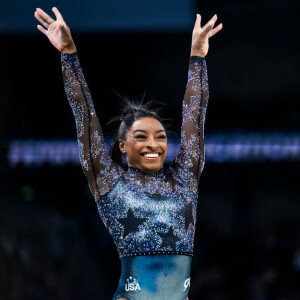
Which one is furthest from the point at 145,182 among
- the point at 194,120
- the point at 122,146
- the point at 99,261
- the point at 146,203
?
the point at 99,261

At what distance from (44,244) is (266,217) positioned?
5.90 feet

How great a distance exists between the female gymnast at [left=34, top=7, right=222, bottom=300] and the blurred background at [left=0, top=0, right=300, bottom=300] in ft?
6.54

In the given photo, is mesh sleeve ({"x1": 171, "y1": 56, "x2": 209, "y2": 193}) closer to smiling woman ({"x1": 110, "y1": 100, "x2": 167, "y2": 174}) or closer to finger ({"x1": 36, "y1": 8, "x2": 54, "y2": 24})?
smiling woman ({"x1": 110, "y1": 100, "x2": 167, "y2": 174})

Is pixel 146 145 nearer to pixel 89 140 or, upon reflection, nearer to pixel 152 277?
pixel 89 140

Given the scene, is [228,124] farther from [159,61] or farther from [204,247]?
[204,247]

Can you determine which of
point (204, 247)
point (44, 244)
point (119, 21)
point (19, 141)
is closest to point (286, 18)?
point (119, 21)

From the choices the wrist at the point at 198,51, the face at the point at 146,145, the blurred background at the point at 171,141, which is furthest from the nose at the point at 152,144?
the blurred background at the point at 171,141

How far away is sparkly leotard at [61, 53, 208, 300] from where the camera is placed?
7.22 ft

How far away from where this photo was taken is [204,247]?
16.4ft

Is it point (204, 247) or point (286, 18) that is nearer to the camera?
point (286, 18)

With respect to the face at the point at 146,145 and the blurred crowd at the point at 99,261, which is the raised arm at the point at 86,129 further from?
the blurred crowd at the point at 99,261

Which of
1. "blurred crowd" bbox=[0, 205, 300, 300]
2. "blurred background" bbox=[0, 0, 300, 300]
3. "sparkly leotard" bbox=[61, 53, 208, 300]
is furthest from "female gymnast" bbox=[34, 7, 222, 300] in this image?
"blurred crowd" bbox=[0, 205, 300, 300]

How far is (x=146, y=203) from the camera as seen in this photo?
2.26 metres

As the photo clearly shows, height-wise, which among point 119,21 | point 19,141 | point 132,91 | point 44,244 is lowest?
point 44,244
